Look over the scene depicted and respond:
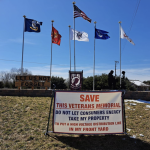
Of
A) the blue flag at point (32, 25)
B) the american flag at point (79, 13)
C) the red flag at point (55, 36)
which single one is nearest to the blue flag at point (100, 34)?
the american flag at point (79, 13)

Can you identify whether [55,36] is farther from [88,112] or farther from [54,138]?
[54,138]

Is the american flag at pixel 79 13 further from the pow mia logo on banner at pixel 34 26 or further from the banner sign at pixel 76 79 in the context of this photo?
the banner sign at pixel 76 79

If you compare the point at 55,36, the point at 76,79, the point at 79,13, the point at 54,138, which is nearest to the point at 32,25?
the point at 55,36

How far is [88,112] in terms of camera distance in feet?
13.3

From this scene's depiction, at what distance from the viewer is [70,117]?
4043mm

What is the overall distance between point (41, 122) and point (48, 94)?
529 cm

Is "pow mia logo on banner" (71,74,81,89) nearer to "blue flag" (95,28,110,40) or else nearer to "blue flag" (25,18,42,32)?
"blue flag" (95,28,110,40)

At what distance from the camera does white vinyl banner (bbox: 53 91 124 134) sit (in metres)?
4.00

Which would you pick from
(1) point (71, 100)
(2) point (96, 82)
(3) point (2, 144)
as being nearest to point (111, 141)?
(1) point (71, 100)

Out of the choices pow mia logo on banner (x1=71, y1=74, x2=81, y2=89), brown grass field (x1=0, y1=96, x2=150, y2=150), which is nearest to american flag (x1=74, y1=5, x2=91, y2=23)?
pow mia logo on banner (x1=71, y1=74, x2=81, y2=89)

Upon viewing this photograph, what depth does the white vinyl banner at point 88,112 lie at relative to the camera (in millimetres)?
4004

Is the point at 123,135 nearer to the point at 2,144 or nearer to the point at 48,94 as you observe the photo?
the point at 2,144

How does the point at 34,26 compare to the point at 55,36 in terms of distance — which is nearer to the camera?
the point at 34,26

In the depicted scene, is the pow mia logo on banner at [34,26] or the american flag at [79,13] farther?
the pow mia logo on banner at [34,26]
